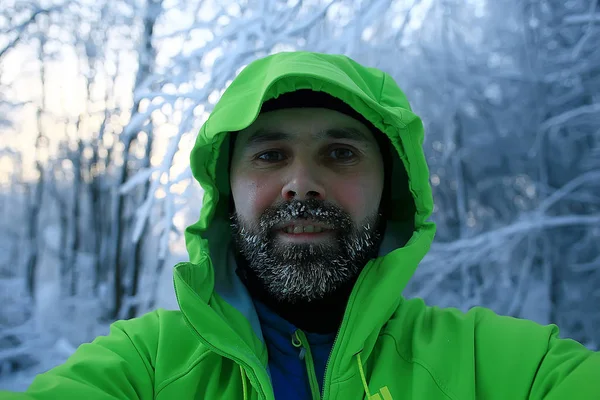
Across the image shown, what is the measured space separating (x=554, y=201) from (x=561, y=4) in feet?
5.15

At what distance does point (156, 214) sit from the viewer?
291cm

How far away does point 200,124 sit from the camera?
9.45 ft

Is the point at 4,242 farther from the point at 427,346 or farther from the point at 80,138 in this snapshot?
the point at 427,346

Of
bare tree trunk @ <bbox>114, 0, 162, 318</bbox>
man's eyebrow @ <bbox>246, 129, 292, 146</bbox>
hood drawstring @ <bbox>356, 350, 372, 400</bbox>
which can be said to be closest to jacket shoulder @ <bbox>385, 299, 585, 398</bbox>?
hood drawstring @ <bbox>356, 350, 372, 400</bbox>

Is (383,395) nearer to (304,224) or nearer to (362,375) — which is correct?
(362,375)

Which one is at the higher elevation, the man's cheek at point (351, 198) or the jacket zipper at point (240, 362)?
the man's cheek at point (351, 198)

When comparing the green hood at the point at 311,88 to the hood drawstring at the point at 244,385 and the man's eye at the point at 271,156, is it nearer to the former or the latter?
the man's eye at the point at 271,156

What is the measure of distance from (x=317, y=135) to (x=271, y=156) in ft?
0.47

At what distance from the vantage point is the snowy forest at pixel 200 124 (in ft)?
8.95

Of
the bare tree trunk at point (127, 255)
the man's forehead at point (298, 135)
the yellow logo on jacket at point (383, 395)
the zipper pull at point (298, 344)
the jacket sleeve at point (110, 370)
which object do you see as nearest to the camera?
the jacket sleeve at point (110, 370)

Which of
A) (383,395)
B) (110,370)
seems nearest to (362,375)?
(383,395)

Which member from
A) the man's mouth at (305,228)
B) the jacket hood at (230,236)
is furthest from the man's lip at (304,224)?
the jacket hood at (230,236)

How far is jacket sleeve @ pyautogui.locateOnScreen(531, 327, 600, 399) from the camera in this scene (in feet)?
2.78

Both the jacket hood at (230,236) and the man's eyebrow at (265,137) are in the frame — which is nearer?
the jacket hood at (230,236)
